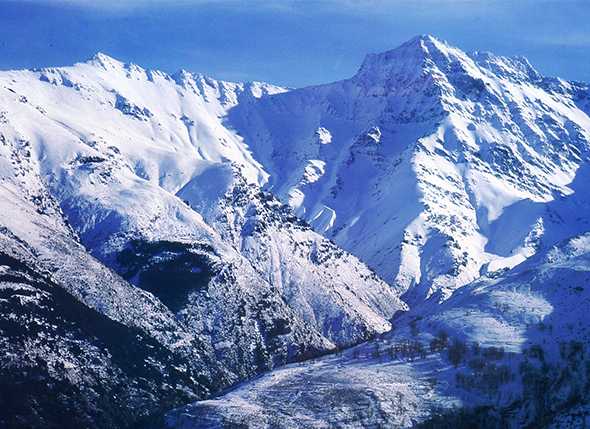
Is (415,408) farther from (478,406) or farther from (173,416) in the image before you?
(173,416)

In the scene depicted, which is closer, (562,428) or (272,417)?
(562,428)

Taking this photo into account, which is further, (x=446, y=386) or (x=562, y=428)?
→ (x=446, y=386)

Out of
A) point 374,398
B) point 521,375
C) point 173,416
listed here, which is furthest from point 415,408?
point 173,416

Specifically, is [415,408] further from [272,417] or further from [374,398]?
[272,417]

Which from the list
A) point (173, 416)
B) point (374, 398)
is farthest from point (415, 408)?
point (173, 416)

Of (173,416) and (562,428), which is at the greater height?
(173,416)

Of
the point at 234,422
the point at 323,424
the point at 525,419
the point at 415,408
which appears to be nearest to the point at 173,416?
the point at 234,422

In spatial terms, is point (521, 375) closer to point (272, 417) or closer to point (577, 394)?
point (577, 394)
